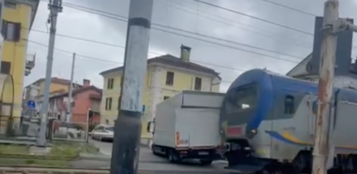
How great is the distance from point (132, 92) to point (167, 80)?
4359 cm

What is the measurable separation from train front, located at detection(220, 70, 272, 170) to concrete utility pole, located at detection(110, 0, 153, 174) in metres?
11.0

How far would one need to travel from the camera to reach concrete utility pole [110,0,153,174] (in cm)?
296

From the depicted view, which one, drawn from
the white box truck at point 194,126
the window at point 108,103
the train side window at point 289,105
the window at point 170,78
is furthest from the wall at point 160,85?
the train side window at point 289,105

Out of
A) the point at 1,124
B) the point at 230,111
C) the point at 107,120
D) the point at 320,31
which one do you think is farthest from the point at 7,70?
the point at 320,31

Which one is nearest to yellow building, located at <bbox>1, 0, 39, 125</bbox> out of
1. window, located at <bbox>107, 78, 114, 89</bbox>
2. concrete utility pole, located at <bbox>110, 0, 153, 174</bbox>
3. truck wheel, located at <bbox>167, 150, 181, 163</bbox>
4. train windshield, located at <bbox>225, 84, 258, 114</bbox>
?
truck wheel, located at <bbox>167, 150, 181, 163</bbox>

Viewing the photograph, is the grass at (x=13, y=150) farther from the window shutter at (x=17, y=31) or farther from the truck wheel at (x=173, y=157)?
the window shutter at (x=17, y=31)

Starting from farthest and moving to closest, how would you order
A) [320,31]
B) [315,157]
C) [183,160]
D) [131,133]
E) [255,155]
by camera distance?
[183,160] → [255,155] → [320,31] → [315,157] → [131,133]

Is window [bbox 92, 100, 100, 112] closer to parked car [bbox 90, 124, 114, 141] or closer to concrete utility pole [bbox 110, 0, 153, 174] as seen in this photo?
parked car [bbox 90, 124, 114, 141]

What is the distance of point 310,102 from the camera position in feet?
47.8

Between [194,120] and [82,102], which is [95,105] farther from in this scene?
[194,120]

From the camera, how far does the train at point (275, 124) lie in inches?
545

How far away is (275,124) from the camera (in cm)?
1389

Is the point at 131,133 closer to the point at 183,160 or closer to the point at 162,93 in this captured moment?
the point at 183,160

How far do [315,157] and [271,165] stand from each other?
8899mm
